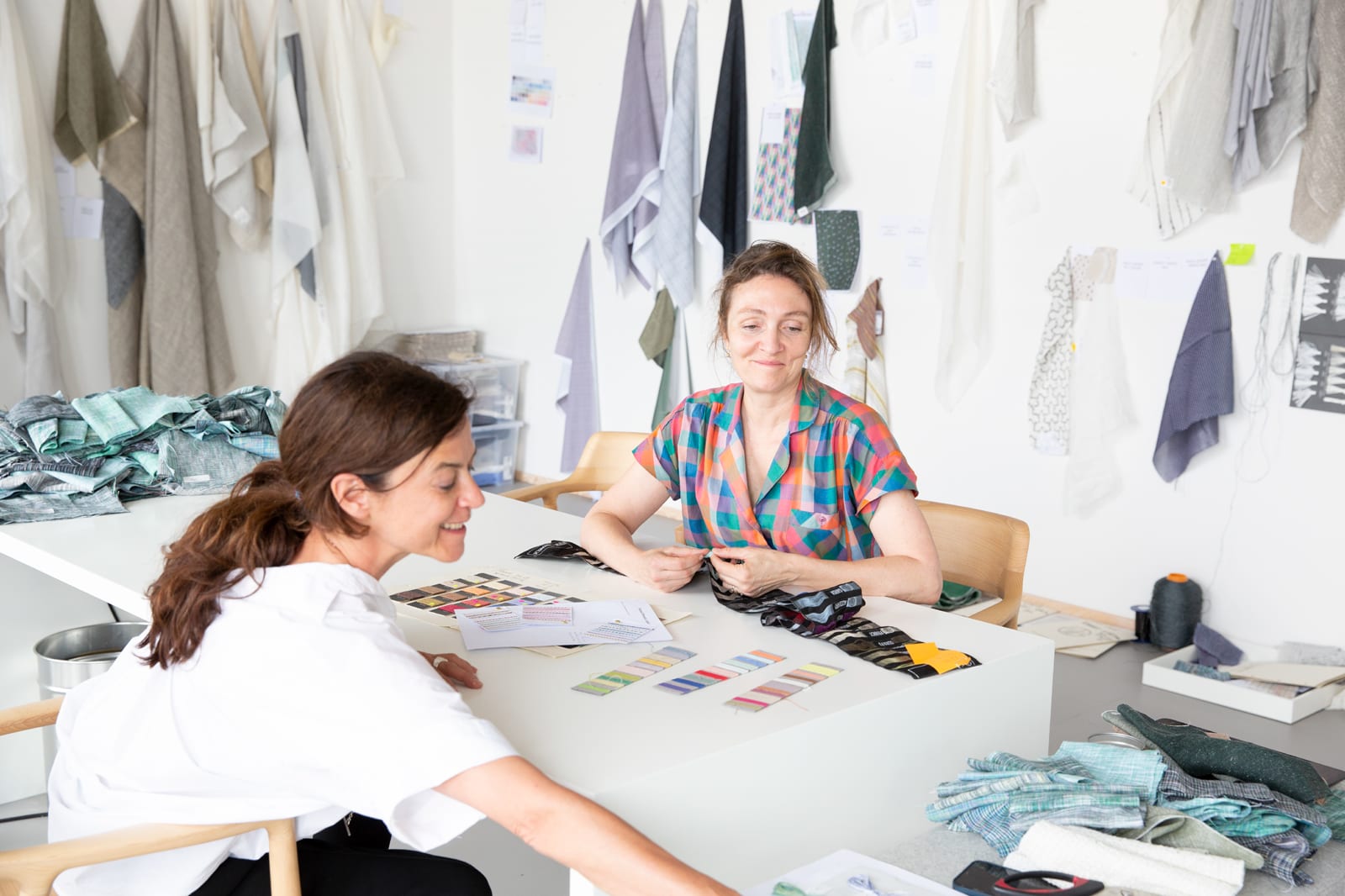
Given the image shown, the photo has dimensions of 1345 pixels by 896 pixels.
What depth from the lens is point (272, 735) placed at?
133 centimetres

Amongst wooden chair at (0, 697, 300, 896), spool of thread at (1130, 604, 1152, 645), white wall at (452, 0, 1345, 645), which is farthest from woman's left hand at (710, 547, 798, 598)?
spool of thread at (1130, 604, 1152, 645)

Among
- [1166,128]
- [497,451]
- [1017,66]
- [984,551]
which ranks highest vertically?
[1017,66]

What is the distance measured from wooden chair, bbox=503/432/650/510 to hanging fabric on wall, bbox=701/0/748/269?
1.85m

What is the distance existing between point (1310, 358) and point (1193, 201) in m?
0.58

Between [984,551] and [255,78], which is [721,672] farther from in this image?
[255,78]

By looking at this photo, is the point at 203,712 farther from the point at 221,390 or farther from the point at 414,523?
the point at 221,390

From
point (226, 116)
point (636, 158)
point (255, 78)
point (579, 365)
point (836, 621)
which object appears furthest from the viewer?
point (579, 365)

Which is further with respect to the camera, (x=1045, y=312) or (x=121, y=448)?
(x=1045, y=312)

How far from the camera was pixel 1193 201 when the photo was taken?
12.5 ft

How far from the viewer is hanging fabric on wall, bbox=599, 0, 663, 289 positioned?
536 centimetres

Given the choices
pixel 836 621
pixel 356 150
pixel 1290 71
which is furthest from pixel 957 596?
pixel 356 150

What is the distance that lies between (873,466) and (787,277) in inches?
15.3

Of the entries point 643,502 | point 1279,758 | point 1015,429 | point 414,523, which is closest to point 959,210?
point 1015,429

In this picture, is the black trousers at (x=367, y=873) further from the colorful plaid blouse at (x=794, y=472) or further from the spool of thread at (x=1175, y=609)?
the spool of thread at (x=1175, y=609)
